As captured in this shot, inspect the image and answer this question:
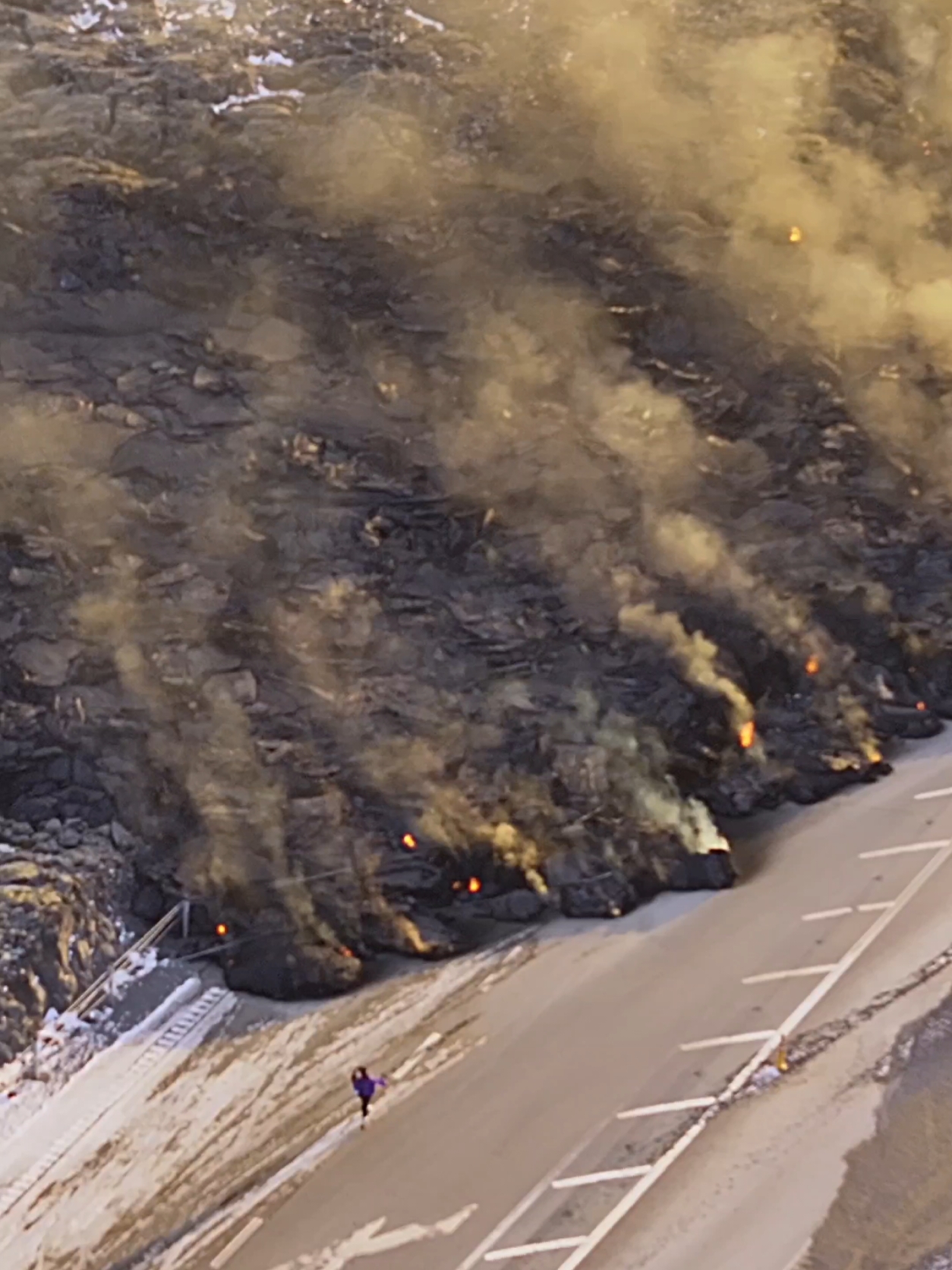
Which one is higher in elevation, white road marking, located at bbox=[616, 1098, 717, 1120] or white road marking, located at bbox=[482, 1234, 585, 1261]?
white road marking, located at bbox=[616, 1098, 717, 1120]

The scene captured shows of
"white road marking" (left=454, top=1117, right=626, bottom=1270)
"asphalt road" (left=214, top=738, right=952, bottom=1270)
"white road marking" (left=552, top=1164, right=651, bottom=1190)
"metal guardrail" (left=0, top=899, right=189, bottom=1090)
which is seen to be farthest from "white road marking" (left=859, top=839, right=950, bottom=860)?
"metal guardrail" (left=0, top=899, right=189, bottom=1090)

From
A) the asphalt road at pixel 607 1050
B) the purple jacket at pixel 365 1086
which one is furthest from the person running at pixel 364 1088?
the asphalt road at pixel 607 1050

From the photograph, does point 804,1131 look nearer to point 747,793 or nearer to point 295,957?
point 747,793

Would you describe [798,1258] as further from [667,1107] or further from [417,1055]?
[417,1055]

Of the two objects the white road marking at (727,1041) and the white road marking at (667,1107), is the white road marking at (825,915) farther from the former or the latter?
the white road marking at (667,1107)

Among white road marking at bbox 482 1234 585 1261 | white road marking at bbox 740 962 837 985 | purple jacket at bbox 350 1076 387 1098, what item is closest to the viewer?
white road marking at bbox 482 1234 585 1261

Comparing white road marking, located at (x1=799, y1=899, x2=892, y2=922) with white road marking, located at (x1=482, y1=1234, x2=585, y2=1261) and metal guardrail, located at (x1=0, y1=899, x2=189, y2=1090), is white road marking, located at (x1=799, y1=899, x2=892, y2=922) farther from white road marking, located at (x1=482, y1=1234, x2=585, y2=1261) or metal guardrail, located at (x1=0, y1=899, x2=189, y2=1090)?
metal guardrail, located at (x1=0, y1=899, x2=189, y2=1090)

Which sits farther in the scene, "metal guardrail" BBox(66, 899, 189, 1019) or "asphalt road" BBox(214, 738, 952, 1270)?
"metal guardrail" BBox(66, 899, 189, 1019)

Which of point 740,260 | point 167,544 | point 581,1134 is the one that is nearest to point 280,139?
point 167,544
